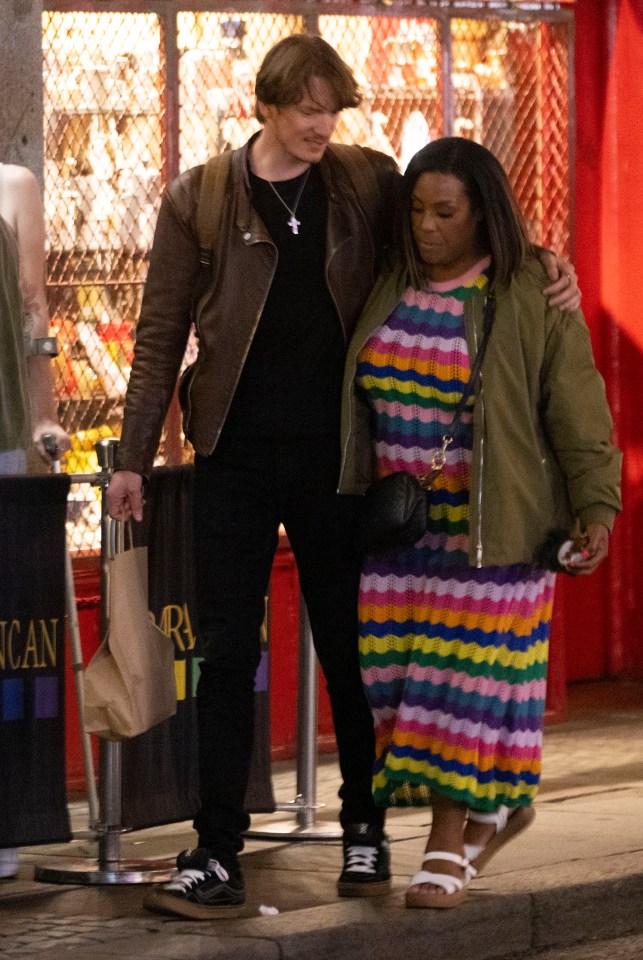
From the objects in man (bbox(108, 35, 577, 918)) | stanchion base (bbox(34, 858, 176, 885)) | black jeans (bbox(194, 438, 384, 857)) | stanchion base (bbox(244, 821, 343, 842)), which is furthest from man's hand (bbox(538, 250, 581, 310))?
stanchion base (bbox(244, 821, 343, 842))

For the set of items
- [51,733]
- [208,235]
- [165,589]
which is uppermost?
[208,235]

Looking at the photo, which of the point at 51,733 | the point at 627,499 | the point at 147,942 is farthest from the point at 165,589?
the point at 627,499

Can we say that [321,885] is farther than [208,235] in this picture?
Yes

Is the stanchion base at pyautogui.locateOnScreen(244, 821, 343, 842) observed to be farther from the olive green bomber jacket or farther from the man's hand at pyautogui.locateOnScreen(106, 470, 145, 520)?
the olive green bomber jacket

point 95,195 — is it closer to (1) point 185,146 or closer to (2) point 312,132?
(1) point 185,146

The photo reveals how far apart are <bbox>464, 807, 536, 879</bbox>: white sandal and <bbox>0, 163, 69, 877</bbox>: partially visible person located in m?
1.45

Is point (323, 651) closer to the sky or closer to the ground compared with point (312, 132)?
closer to the ground

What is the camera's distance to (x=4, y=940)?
200 inches

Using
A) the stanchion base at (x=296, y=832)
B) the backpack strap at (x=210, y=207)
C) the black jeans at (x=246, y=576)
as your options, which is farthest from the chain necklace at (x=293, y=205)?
the stanchion base at (x=296, y=832)

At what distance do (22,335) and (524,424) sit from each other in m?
1.64

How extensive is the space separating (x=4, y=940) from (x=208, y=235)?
71.9 inches

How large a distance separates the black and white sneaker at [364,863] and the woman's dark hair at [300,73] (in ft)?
6.19

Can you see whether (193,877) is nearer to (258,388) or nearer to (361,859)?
(361,859)

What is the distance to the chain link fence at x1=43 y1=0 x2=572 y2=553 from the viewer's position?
782 cm
